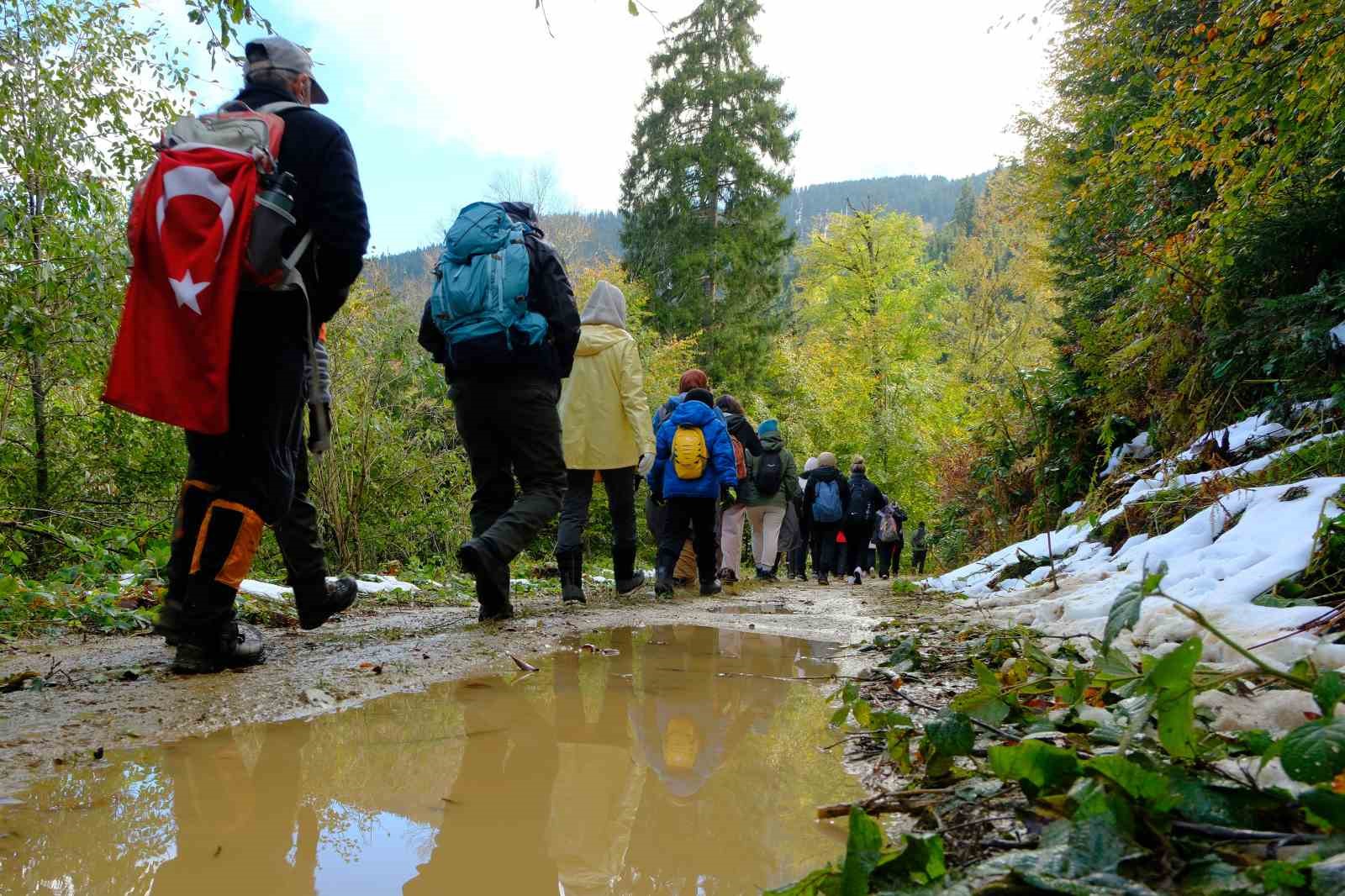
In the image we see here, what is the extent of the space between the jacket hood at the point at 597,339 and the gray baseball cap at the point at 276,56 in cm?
286

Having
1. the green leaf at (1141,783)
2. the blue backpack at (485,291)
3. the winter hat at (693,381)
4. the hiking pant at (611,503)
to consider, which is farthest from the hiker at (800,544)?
the green leaf at (1141,783)

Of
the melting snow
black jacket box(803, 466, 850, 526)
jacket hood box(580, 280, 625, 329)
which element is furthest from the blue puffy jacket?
black jacket box(803, 466, 850, 526)

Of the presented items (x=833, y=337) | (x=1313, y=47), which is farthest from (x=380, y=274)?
(x=833, y=337)

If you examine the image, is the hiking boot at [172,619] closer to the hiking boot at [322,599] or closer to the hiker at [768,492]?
the hiking boot at [322,599]

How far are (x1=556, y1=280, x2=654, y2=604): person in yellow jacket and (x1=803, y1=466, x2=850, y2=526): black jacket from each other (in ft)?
19.4

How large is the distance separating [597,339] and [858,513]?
723 centimetres

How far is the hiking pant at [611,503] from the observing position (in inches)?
232

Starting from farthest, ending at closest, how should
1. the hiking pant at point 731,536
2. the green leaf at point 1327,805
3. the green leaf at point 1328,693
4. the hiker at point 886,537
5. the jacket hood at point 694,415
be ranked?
1. the hiker at point 886,537
2. the hiking pant at point 731,536
3. the jacket hood at point 694,415
4. the green leaf at point 1328,693
5. the green leaf at point 1327,805

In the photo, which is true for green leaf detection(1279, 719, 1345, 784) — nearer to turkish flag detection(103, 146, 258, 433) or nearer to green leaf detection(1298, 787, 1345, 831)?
green leaf detection(1298, 787, 1345, 831)

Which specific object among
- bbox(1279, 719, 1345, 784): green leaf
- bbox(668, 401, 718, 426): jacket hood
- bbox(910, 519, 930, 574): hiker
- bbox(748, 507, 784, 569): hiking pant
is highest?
bbox(668, 401, 718, 426): jacket hood

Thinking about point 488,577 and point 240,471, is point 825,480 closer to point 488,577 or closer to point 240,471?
point 488,577

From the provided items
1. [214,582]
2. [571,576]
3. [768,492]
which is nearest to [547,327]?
[571,576]

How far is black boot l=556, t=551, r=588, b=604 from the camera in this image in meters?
5.61

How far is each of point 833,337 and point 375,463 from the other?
28.5m
